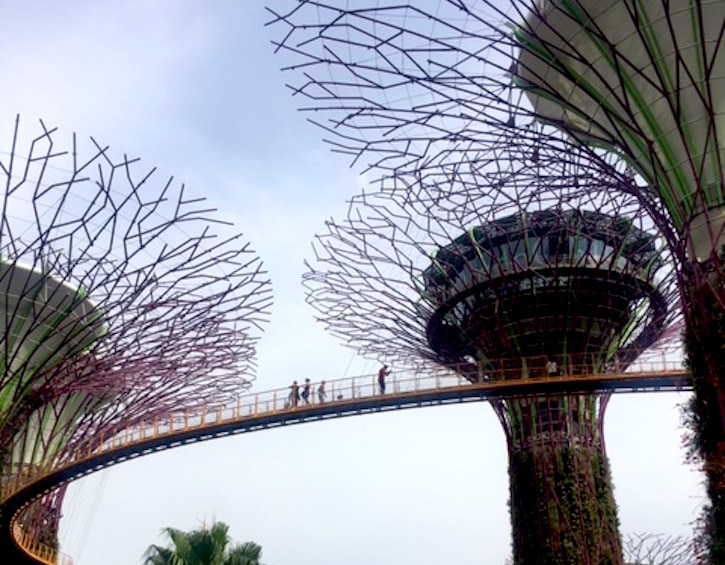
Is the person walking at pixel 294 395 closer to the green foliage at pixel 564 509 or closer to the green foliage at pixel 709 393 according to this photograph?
the green foliage at pixel 564 509

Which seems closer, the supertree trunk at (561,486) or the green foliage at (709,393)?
the green foliage at (709,393)

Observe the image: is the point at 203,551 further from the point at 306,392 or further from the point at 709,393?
the point at 709,393

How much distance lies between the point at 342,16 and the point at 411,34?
1186mm

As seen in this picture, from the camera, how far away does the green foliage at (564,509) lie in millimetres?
26266

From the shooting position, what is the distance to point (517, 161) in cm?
1880

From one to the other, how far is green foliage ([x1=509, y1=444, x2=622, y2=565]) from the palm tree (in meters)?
8.52

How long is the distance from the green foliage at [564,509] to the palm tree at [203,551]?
27.9 feet

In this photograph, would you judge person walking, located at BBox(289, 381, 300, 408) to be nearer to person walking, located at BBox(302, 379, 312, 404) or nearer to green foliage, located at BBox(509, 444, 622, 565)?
person walking, located at BBox(302, 379, 312, 404)

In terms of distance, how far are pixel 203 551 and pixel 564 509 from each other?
34.9ft

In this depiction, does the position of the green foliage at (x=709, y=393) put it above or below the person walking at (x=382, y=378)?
below

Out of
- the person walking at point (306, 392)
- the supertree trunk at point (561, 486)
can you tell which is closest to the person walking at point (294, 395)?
the person walking at point (306, 392)

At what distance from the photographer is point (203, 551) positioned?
2198 cm

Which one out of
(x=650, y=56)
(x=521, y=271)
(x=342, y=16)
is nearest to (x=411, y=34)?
(x=342, y=16)

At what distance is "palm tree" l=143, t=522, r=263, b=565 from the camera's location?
2200 cm
